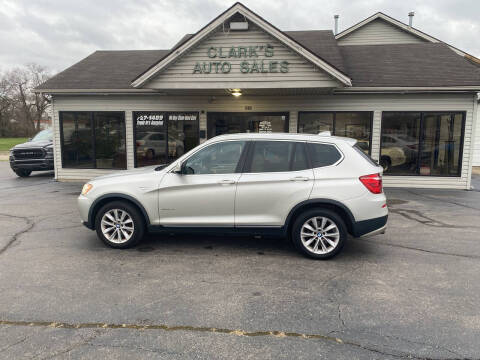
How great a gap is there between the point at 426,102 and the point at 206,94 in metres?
6.98

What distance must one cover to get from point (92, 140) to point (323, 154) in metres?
9.91

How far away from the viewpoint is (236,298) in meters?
3.71

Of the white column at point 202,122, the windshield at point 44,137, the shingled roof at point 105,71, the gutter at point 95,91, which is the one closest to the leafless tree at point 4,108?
the windshield at point 44,137

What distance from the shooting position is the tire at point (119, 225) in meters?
5.14

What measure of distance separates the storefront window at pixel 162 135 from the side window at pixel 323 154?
751cm

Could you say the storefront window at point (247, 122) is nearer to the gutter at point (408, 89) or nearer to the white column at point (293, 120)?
the white column at point (293, 120)

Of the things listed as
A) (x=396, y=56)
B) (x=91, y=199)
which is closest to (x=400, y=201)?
(x=396, y=56)

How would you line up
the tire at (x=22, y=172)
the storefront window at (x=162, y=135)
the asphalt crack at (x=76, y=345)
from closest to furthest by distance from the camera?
the asphalt crack at (x=76, y=345)
the storefront window at (x=162, y=135)
the tire at (x=22, y=172)

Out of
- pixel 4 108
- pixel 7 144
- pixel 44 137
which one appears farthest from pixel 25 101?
pixel 44 137

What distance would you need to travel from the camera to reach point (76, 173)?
12508 mm

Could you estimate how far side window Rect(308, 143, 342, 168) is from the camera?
482 cm

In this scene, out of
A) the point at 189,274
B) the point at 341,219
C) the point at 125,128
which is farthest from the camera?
the point at 125,128

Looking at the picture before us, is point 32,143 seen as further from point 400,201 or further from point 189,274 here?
point 400,201

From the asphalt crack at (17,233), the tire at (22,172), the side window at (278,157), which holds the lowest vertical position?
the asphalt crack at (17,233)
